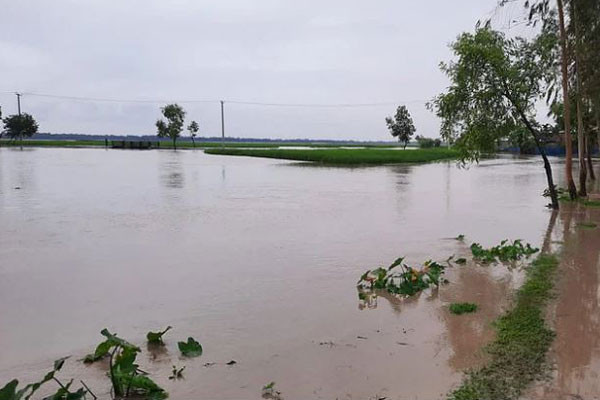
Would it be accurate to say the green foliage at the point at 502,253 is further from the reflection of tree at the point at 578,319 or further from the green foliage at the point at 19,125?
the green foliage at the point at 19,125

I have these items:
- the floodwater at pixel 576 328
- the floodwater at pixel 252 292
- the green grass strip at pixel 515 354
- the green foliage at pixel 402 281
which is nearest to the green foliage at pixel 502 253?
the floodwater at pixel 252 292

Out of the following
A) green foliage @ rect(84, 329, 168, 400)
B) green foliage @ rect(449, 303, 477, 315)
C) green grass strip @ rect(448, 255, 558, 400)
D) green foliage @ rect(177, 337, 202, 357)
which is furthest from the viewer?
green foliage @ rect(449, 303, 477, 315)

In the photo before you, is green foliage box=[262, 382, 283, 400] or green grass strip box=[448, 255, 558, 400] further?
green foliage box=[262, 382, 283, 400]

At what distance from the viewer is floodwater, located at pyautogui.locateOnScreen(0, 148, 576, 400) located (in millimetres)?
5035

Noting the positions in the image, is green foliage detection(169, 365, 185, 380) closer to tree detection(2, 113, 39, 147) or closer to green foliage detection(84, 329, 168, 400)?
green foliage detection(84, 329, 168, 400)

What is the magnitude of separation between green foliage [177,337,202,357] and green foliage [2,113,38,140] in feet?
300

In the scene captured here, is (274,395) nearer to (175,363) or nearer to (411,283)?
(175,363)

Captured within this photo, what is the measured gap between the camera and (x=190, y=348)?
5.46 m

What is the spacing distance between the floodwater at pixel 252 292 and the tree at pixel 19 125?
7787 cm

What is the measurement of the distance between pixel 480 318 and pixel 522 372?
1.73 metres

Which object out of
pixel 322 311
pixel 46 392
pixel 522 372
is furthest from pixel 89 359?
A: pixel 522 372

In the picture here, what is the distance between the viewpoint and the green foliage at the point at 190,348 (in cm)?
544

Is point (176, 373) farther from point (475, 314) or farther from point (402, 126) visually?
point (402, 126)

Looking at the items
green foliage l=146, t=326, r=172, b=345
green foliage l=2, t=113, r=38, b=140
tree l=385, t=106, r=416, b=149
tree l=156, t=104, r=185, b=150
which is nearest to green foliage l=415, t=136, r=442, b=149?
tree l=385, t=106, r=416, b=149
